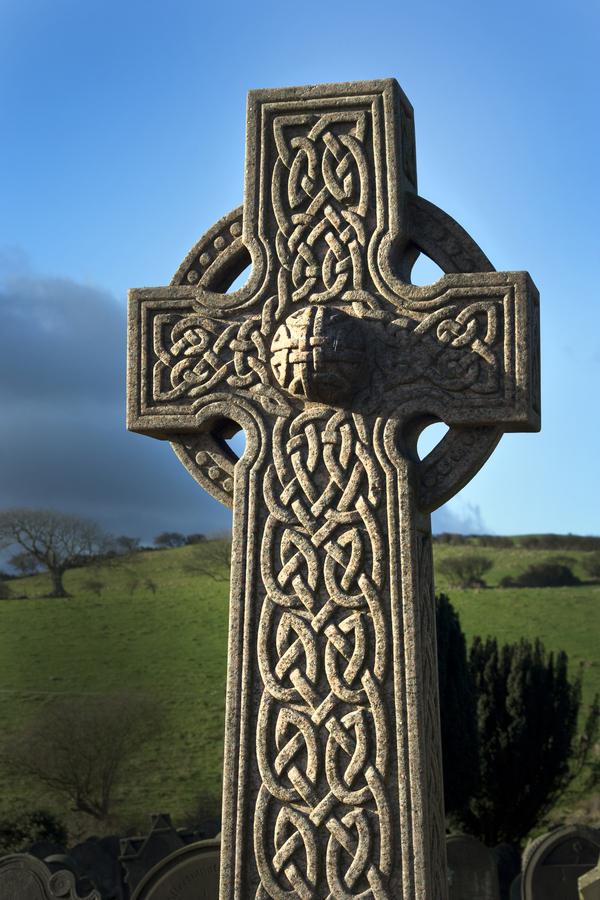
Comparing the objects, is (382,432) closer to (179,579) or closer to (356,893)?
(356,893)

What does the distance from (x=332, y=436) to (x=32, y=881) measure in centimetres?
523

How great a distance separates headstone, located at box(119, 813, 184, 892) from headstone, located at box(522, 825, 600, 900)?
366 centimetres

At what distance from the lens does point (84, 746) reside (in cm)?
3167

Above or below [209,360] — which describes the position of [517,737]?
below

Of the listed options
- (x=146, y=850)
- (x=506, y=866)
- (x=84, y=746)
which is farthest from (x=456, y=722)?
(x=146, y=850)

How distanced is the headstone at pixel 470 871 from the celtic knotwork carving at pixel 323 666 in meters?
6.22

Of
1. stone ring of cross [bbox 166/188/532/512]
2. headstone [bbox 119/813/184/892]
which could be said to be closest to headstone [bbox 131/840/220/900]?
headstone [bbox 119/813/184/892]

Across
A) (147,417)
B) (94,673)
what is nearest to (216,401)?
(147,417)

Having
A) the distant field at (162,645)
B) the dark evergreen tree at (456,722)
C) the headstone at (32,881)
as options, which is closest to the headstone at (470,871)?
the headstone at (32,881)

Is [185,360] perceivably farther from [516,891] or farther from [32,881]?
[516,891]

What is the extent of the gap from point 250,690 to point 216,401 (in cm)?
120

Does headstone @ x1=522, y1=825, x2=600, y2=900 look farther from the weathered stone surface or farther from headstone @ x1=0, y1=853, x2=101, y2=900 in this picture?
headstone @ x1=0, y1=853, x2=101, y2=900

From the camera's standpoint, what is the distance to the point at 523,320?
17.5ft

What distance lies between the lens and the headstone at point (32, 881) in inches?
356
